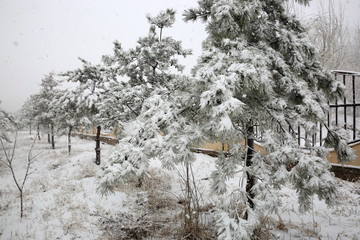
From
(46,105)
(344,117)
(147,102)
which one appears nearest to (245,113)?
(147,102)

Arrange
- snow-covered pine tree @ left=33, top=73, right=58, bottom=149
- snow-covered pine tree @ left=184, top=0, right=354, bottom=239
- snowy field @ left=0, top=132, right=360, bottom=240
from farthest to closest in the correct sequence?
snow-covered pine tree @ left=33, top=73, right=58, bottom=149
snowy field @ left=0, top=132, right=360, bottom=240
snow-covered pine tree @ left=184, top=0, right=354, bottom=239

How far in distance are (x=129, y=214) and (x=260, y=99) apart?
442cm

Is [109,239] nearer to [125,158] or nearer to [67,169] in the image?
[125,158]

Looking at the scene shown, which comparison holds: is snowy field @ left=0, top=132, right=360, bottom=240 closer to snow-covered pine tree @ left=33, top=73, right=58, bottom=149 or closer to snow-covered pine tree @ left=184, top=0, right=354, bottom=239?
snow-covered pine tree @ left=184, top=0, right=354, bottom=239

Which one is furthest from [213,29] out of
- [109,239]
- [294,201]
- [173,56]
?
[294,201]

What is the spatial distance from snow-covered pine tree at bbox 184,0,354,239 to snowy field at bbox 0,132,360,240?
92 cm

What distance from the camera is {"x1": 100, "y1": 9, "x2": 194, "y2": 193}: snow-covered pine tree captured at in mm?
2541

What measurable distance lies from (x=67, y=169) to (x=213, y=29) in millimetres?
9818

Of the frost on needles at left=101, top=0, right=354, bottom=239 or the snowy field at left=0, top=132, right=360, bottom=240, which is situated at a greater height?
the frost on needles at left=101, top=0, right=354, bottom=239

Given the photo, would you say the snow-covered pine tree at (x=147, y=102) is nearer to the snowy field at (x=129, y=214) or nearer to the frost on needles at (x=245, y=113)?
the frost on needles at (x=245, y=113)

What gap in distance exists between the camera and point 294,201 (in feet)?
19.0

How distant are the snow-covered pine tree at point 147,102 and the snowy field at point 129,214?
1220 mm

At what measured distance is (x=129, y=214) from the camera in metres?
5.48

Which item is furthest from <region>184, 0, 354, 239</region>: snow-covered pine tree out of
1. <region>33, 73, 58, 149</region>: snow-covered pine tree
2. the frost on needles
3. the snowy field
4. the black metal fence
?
<region>33, 73, 58, 149</region>: snow-covered pine tree
